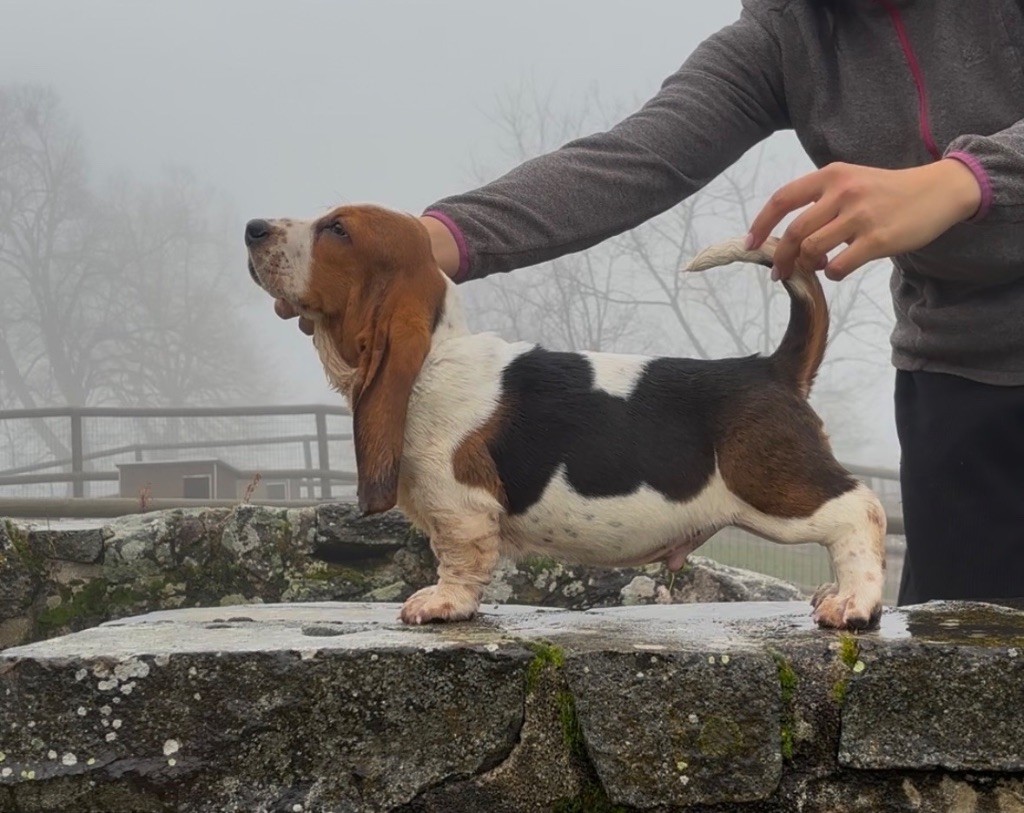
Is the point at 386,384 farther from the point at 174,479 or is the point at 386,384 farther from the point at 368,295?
the point at 174,479

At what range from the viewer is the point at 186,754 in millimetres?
1451

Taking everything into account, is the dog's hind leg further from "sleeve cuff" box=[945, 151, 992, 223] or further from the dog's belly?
"sleeve cuff" box=[945, 151, 992, 223]

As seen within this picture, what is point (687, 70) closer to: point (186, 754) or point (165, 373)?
point (186, 754)

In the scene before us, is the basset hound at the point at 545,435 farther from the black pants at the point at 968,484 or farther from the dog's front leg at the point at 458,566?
the black pants at the point at 968,484

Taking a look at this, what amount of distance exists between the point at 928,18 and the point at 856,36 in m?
0.13

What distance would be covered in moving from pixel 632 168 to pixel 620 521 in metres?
0.66

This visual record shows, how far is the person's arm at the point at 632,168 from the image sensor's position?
1.89 m

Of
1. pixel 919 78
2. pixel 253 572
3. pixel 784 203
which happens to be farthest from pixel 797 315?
pixel 253 572

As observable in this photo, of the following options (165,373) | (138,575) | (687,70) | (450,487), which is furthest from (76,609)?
(165,373)

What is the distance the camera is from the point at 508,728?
1.49 m

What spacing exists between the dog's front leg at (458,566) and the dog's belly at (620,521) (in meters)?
0.05

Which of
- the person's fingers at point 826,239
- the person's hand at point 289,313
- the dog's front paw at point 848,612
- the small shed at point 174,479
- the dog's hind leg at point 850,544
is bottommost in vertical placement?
the small shed at point 174,479

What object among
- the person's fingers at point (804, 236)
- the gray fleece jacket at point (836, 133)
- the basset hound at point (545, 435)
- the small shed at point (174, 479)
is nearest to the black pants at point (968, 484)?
the gray fleece jacket at point (836, 133)

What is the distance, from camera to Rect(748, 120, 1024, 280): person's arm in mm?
1485
